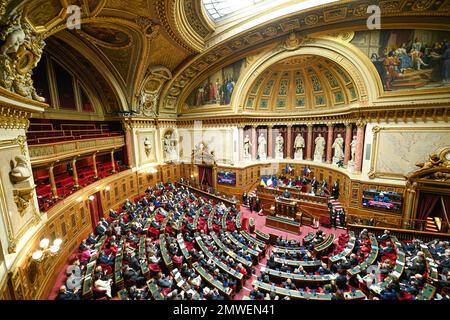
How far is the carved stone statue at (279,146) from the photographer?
65.2ft

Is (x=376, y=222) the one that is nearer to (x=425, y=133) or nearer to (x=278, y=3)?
(x=425, y=133)

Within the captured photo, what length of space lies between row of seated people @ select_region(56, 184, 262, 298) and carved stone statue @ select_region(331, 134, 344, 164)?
40.0 feet

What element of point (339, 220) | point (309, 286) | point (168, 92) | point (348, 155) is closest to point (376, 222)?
point (339, 220)

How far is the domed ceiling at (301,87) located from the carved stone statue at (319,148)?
296 cm

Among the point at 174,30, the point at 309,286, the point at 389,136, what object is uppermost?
the point at 174,30

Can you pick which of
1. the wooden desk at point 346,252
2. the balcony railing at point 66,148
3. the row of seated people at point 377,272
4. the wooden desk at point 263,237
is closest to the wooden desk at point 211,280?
the row of seated people at point 377,272

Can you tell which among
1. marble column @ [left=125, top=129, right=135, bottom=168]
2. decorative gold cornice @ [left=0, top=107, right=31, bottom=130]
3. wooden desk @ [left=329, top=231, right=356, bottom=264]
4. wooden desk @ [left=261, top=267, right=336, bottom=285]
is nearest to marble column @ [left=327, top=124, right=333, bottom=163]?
wooden desk @ [left=329, top=231, right=356, bottom=264]

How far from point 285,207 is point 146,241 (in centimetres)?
954

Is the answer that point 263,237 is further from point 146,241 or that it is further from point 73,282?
point 73,282

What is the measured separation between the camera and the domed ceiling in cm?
1461

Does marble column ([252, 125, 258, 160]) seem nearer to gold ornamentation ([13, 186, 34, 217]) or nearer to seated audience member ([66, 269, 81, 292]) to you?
seated audience member ([66, 269, 81, 292])

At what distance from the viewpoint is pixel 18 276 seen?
5262 millimetres

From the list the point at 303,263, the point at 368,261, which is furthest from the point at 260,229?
the point at 368,261

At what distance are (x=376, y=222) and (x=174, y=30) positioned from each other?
17972 mm
